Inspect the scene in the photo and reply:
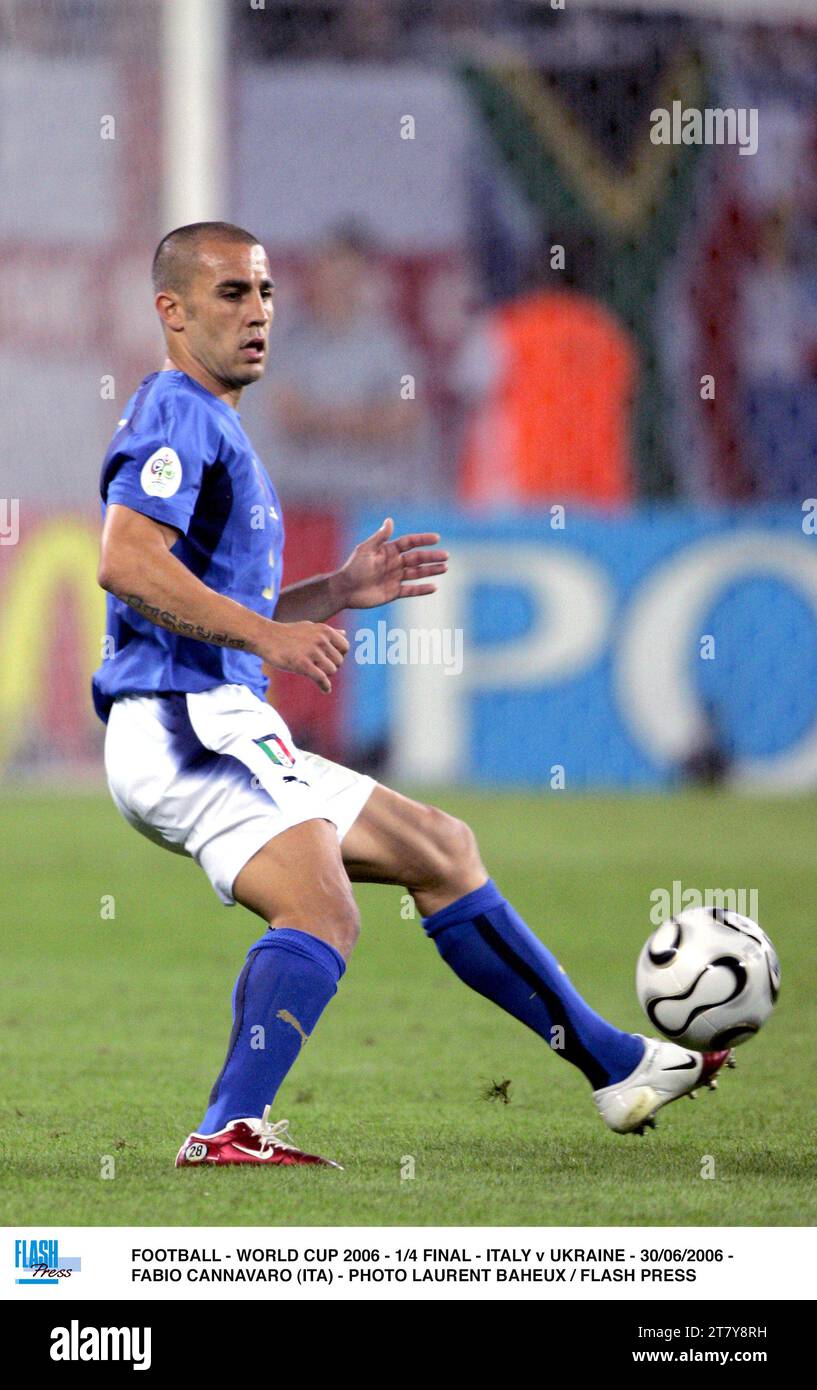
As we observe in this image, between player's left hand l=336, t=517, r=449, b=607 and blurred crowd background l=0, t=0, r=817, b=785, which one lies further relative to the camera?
blurred crowd background l=0, t=0, r=817, b=785

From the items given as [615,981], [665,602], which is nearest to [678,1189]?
[615,981]

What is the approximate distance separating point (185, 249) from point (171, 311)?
0.12 metres

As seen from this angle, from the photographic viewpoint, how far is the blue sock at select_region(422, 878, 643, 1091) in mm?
4113

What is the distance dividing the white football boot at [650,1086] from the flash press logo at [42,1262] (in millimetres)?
1298

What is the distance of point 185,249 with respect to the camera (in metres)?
3.99

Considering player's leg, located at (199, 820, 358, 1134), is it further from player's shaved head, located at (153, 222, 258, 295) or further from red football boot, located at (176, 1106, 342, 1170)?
player's shaved head, located at (153, 222, 258, 295)

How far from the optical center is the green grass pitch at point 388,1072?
140 inches
